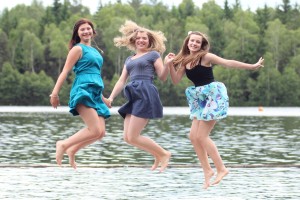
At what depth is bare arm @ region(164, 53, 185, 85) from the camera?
12.1 m

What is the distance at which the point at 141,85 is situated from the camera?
12.5m

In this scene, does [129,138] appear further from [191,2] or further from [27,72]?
[191,2]

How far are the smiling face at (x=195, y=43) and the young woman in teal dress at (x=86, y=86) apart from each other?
121 centimetres

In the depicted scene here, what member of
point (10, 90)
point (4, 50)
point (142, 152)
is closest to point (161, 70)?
point (142, 152)

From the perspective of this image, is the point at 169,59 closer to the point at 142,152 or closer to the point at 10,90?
the point at 142,152

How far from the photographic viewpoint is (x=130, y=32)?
12.9m

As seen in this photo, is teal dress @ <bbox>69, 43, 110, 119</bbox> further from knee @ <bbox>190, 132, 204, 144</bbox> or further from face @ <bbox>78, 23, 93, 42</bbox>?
knee @ <bbox>190, 132, 204, 144</bbox>

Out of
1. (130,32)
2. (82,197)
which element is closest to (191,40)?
(130,32)

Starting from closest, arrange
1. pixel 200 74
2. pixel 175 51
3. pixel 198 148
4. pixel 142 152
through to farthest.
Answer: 1. pixel 200 74
2. pixel 198 148
3. pixel 142 152
4. pixel 175 51

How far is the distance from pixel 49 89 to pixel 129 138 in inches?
4349

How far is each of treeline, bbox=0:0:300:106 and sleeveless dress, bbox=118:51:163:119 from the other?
101224 mm

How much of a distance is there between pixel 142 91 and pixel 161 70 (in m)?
0.37

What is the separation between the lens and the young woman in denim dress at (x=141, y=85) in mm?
12375

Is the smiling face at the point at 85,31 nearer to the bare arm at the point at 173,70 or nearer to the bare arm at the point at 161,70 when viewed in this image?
the bare arm at the point at 161,70
